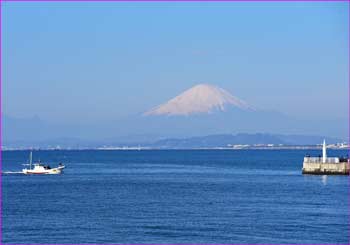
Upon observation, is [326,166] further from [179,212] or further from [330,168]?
[179,212]

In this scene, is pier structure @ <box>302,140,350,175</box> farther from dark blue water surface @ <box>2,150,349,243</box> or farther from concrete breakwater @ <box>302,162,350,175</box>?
dark blue water surface @ <box>2,150,349,243</box>

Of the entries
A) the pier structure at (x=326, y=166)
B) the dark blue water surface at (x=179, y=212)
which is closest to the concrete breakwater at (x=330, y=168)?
the pier structure at (x=326, y=166)

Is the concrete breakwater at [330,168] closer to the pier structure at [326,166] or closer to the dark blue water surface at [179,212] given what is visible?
the pier structure at [326,166]

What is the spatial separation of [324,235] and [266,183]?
138 feet

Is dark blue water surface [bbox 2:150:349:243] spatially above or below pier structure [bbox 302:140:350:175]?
below

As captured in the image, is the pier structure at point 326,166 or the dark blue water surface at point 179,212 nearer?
the dark blue water surface at point 179,212

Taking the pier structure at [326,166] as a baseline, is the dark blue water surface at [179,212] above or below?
below

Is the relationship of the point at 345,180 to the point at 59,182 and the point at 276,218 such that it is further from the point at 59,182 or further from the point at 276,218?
the point at 276,218

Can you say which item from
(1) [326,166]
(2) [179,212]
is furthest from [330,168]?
(2) [179,212]

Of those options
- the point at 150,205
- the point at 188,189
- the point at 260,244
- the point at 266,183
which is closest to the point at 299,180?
the point at 266,183

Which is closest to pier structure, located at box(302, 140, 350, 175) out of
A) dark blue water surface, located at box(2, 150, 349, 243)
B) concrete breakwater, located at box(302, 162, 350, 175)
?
concrete breakwater, located at box(302, 162, 350, 175)

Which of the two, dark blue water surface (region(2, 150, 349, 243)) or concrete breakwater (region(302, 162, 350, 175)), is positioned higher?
concrete breakwater (region(302, 162, 350, 175))

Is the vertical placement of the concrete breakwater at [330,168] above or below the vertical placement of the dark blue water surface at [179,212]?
above

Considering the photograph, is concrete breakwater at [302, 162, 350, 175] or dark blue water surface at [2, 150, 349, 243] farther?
concrete breakwater at [302, 162, 350, 175]
